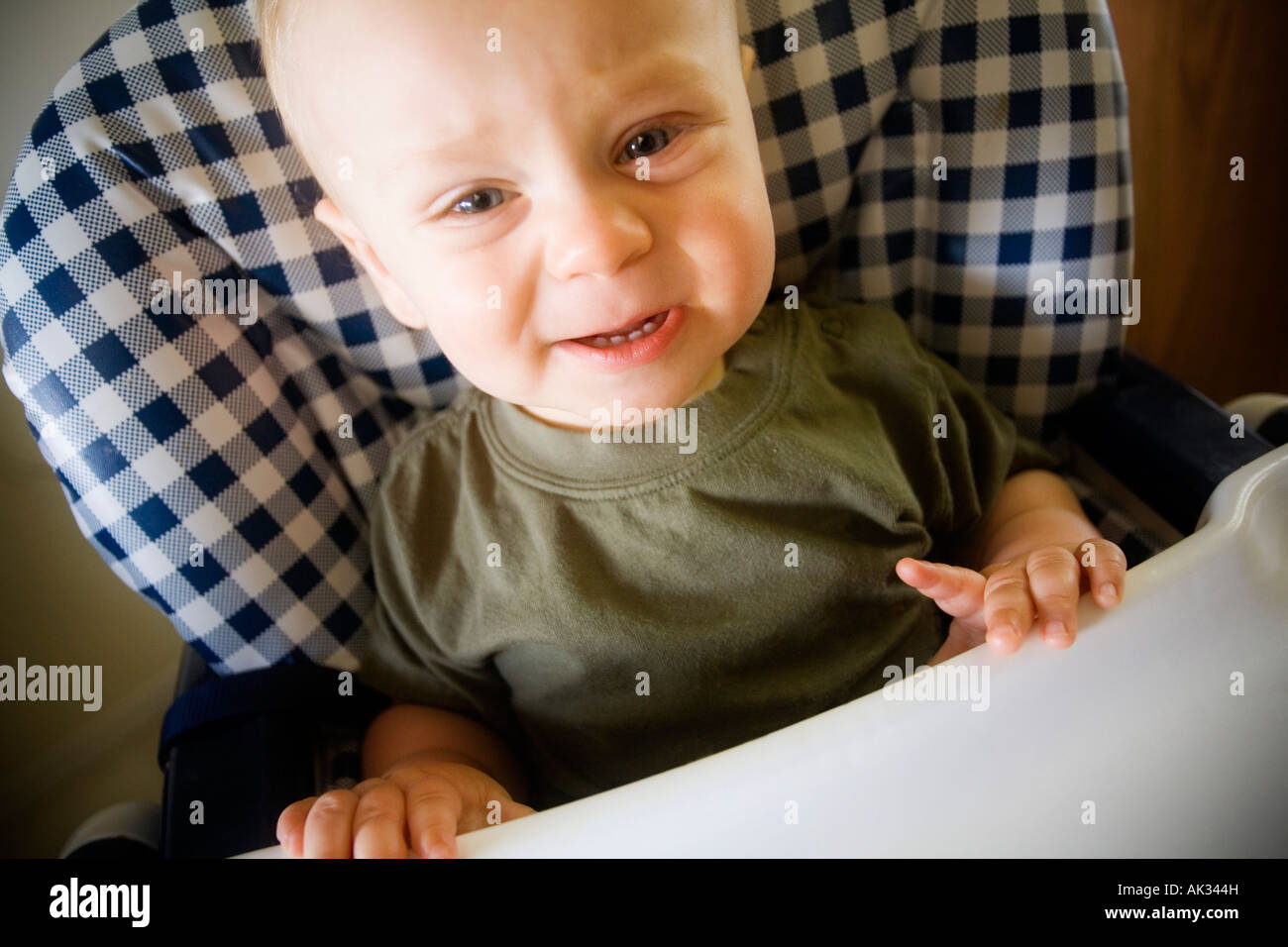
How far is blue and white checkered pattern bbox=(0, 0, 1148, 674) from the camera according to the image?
25.3 inches

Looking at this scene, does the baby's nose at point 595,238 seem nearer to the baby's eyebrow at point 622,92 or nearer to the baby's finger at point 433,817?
the baby's eyebrow at point 622,92

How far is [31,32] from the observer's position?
84 cm

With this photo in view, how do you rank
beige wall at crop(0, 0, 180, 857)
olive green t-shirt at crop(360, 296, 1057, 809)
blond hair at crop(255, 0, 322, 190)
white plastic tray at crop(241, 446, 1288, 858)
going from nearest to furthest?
white plastic tray at crop(241, 446, 1288, 858) → blond hair at crop(255, 0, 322, 190) → olive green t-shirt at crop(360, 296, 1057, 809) → beige wall at crop(0, 0, 180, 857)

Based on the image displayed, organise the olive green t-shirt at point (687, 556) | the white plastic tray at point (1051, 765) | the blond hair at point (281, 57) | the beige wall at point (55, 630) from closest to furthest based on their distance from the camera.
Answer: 1. the white plastic tray at point (1051, 765)
2. the blond hair at point (281, 57)
3. the olive green t-shirt at point (687, 556)
4. the beige wall at point (55, 630)

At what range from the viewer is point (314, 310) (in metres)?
0.73

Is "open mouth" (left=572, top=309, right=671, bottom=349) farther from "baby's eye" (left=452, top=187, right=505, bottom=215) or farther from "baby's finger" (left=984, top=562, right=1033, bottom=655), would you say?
"baby's finger" (left=984, top=562, right=1033, bottom=655)

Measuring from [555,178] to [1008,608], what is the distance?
0.35 metres

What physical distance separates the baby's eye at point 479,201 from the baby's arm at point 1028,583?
32 centimetres

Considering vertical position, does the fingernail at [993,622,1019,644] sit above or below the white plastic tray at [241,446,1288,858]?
above

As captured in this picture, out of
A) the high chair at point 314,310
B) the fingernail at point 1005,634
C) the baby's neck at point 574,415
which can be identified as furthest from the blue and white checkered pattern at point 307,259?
the fingernail at point 1005,634

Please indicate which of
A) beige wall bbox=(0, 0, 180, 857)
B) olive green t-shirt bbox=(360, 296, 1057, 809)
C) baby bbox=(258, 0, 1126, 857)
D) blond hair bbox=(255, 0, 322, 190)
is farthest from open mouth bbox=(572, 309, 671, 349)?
beige wall bbox=(0, 0, 180, 857)

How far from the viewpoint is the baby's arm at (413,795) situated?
507mm

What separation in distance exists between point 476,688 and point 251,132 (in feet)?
1.50

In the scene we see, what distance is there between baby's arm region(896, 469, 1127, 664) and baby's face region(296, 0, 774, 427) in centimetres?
21
